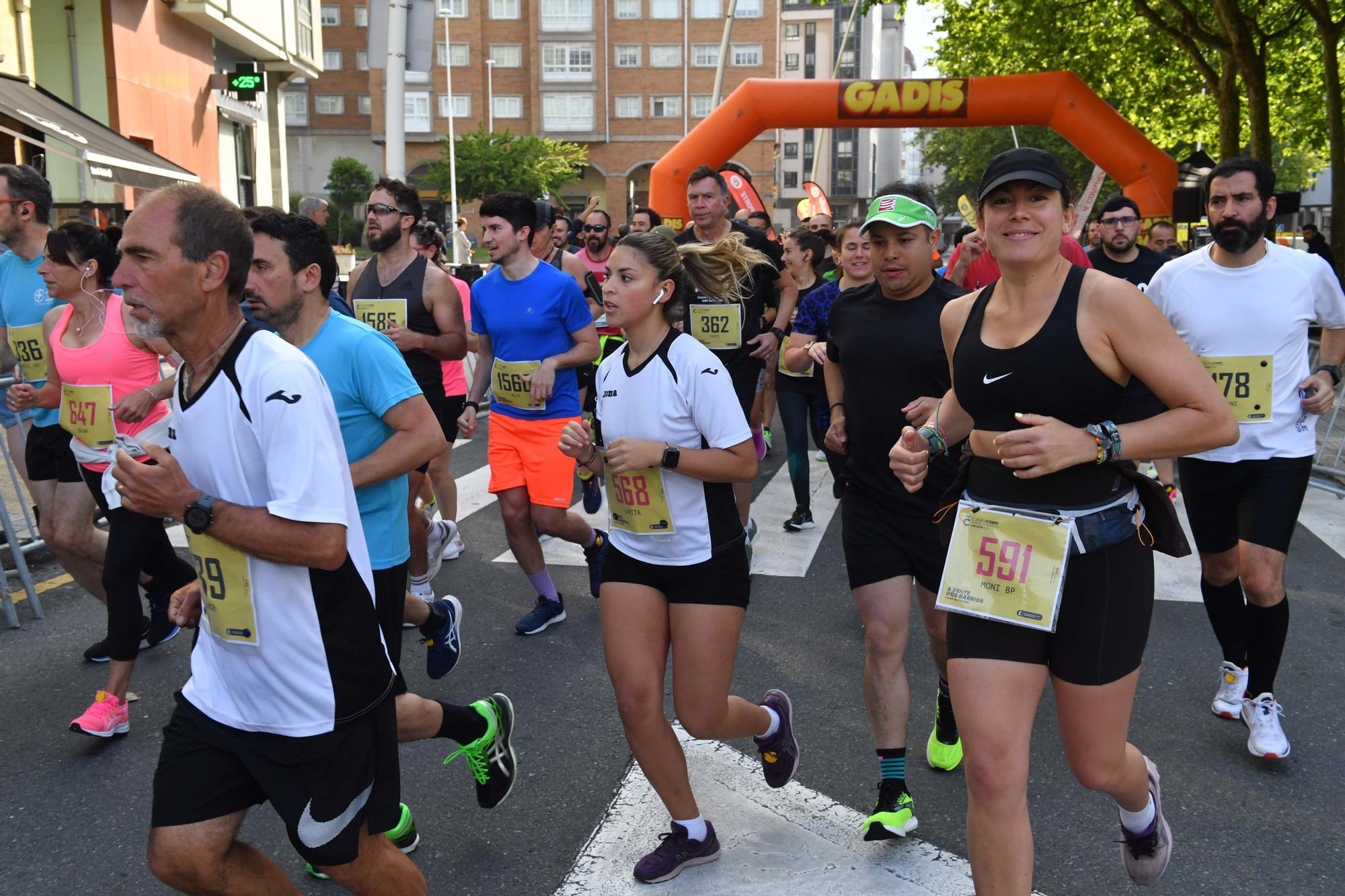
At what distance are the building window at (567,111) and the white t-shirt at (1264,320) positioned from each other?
230 ft

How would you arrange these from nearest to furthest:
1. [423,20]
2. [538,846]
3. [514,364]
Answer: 1. [538,846]
2. [514,364]
3. [423,20]

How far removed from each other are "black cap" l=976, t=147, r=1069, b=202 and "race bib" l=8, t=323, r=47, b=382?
4816 millimetres

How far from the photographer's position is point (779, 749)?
12.9 feet

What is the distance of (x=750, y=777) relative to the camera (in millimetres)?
4262

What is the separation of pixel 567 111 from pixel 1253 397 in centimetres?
7067

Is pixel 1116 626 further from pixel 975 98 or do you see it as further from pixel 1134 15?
pixel 1134 15

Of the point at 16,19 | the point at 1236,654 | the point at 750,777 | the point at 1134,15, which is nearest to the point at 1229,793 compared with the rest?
the point at 1236,654

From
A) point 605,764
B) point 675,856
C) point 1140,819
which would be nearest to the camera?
point 1140,819

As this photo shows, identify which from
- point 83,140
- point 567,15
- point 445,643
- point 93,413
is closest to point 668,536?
point 445,643

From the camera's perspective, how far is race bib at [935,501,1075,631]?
9.37ft

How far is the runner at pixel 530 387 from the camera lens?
5.99 meters

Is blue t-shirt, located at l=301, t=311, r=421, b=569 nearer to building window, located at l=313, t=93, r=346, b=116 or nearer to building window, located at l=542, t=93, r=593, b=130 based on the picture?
→ building window, located at l=542, t=93, r=593, b=130

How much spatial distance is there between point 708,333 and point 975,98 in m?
A: 10.7

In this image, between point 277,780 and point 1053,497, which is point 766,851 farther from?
point 277,780
